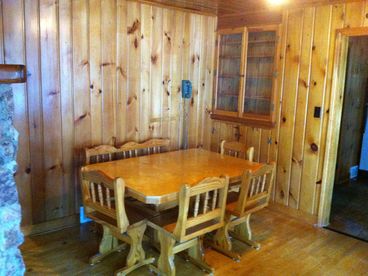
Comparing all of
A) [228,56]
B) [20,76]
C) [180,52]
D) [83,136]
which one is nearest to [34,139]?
[83,136]

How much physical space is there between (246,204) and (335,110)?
4.62 feet

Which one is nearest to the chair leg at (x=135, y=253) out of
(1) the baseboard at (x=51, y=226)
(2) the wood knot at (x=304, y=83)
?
(1) the baseboard at (x=51, y=226)

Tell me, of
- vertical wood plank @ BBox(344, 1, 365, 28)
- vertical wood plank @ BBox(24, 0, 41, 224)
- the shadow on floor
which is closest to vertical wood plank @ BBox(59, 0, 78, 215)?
vertical wood plank @ BBox(24, 0, 41, 224)

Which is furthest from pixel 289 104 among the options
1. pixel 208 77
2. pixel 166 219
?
pixel 166 219

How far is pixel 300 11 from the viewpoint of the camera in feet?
11.5

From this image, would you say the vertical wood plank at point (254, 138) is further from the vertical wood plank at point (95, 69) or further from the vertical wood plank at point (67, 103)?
the vertical wood plank at point (67, 103)

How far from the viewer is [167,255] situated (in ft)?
8.25

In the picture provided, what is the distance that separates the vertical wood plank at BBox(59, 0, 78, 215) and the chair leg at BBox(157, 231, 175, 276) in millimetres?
1311

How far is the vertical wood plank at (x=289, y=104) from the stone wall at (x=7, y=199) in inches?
110

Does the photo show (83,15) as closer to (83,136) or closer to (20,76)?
(83,136)

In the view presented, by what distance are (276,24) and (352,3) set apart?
2.62ft

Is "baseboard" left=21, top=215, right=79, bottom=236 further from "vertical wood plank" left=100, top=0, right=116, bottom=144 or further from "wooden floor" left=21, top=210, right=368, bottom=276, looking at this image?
"vertical wood plank" left=100, top=0, right=116, bottom=144

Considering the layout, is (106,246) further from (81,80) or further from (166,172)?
(81,80)

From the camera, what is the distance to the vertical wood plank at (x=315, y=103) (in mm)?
3355
